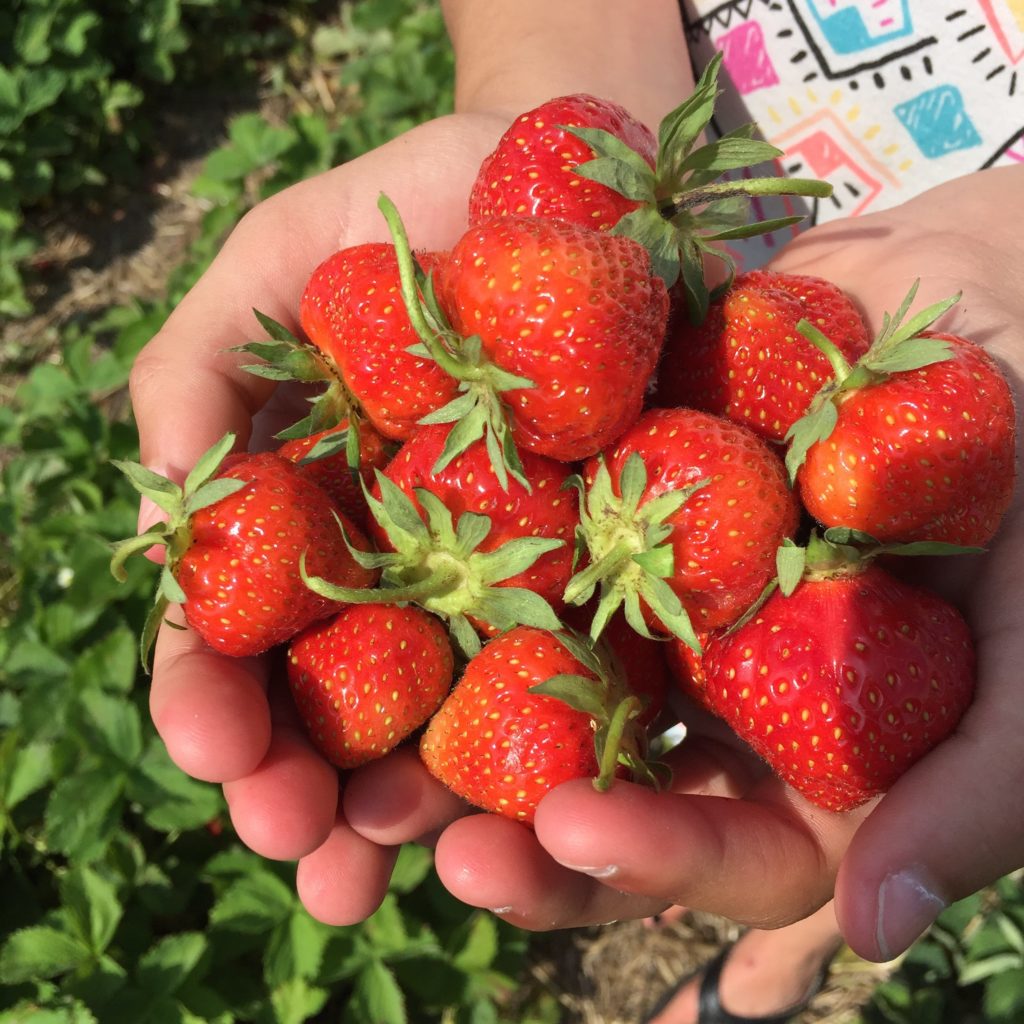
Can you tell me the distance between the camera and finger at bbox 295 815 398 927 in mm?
1687

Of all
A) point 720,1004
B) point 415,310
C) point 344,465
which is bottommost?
point 720,1004

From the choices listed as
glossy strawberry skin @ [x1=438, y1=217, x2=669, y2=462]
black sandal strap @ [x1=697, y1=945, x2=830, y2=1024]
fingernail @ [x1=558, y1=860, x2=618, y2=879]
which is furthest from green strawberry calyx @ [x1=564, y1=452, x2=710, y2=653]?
black sandal strap @ [x1=697, y1=945, x2=830, y2=1024]

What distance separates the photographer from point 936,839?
133cm

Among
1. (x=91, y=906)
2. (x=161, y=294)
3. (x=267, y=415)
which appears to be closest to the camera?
(x=267, y=415)

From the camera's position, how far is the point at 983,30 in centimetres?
212

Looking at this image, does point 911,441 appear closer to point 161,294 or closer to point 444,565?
point 444,565

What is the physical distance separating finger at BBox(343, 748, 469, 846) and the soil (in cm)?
132

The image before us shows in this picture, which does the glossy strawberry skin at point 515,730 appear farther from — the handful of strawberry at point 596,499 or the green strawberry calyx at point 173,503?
the green strawberry calyx at point 173,503

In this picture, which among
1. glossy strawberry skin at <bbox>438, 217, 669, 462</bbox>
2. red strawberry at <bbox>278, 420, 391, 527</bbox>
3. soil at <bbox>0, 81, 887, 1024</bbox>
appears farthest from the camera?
soil at <bbox>0, 81, 887, 1024</bbox>

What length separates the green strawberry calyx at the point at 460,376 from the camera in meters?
1.44

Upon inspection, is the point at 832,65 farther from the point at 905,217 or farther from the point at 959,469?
the point at 959,469

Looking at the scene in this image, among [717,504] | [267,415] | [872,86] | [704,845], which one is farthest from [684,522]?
[872,86]

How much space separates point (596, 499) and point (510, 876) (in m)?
0.57

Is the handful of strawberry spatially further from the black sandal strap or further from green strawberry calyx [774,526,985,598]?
the black sandal strap
